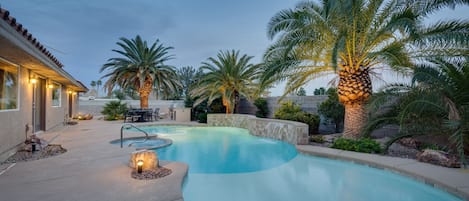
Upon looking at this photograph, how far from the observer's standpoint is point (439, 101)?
626 cm

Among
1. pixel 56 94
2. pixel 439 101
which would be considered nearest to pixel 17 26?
pixel 439 101

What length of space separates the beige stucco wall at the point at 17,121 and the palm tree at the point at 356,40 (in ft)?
25.5

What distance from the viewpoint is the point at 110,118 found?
18359 mm

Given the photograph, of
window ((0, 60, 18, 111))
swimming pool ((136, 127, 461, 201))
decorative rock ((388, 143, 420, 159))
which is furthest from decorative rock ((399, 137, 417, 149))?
window ((0, 60, 18, 111))

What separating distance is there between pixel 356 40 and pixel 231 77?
818 cm

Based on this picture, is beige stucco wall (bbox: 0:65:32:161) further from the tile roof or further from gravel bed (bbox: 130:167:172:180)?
gravel bed (bbox: 130:167:172:180)

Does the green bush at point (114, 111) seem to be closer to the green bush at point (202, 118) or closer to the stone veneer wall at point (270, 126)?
the green bush at point (202, 118)

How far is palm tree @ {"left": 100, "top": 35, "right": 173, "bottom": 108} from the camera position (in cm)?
1784

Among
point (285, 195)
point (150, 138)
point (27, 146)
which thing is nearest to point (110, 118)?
point (150, 138)

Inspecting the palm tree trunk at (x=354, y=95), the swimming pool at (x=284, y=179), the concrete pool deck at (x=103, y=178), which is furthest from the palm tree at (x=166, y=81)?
the palm tree trunk at (x=354, y=95)

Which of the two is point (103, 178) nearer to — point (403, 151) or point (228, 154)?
point (228, 154)

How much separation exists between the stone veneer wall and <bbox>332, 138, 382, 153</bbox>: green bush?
126cm

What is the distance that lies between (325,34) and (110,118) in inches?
653

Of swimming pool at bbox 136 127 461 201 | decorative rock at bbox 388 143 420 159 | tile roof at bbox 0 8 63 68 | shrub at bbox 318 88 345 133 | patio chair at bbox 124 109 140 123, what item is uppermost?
tile roof at bbox 0 8 63 68
